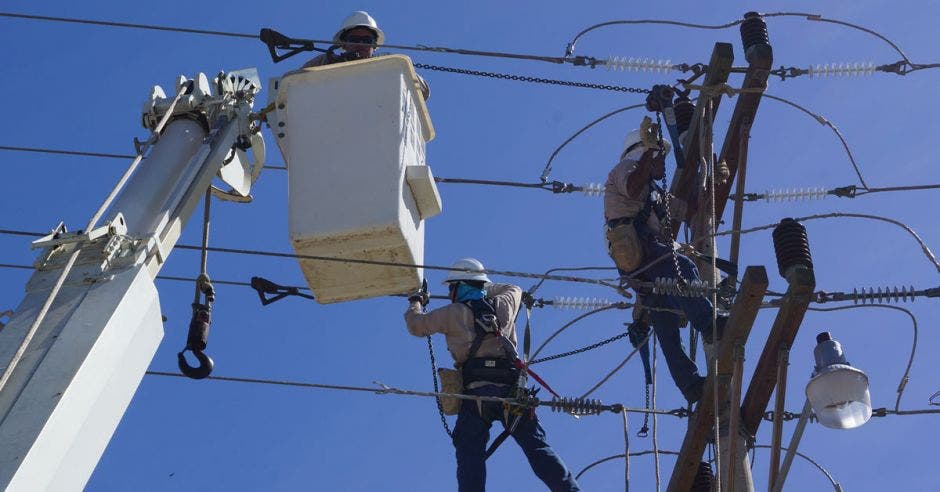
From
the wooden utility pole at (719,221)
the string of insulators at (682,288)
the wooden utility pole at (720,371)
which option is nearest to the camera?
the wooden utility pole at (720,371)

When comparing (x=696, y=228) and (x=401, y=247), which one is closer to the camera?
(x=401, y=247)

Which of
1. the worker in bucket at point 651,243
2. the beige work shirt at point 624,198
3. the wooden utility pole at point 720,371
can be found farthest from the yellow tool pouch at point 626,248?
the wooden utility pole at point 720,371

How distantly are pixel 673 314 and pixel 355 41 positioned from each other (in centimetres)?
212

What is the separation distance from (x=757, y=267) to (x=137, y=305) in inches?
109

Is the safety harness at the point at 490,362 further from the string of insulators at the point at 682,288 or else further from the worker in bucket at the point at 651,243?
the string of insulators at the point at 682,288

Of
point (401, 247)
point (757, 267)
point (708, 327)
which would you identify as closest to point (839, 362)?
point (757, 267)

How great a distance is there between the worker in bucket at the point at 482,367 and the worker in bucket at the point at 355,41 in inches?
48.6

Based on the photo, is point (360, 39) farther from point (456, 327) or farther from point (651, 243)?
point (651, 243)

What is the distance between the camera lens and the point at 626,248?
765cm

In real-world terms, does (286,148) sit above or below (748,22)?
below

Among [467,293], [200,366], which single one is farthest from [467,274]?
[200,366]

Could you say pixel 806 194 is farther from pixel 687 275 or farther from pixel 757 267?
pixel 757 267

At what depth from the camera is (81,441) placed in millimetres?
4379

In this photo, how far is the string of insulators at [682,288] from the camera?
6.76 meters
